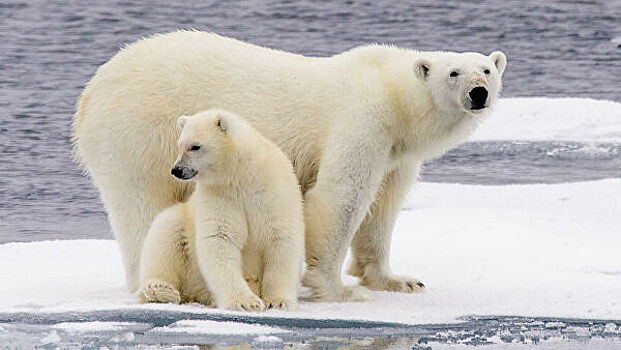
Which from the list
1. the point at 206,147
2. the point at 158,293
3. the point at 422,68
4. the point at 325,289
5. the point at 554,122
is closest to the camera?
the point at 206,147

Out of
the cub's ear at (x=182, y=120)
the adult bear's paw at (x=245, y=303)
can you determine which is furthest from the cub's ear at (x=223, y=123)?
the adult bear's paw at (x=245, y=303)

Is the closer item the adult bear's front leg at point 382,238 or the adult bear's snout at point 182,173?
the adult bear's snout at point 182,173

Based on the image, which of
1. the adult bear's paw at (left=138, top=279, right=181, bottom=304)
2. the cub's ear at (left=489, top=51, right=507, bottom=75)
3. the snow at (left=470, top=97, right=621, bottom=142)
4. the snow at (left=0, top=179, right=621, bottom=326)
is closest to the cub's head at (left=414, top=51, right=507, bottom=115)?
the cub's ear at (left=489, top=51, right=507, bottom=75)

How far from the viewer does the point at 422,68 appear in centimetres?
736

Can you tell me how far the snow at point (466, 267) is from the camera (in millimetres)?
7160

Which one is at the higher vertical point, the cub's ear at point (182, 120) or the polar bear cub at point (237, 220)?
the cub's ear at point (182, 120)

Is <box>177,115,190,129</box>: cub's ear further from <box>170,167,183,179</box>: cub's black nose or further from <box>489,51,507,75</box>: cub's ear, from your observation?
<box>489,51,507,75</box>: cub's ear

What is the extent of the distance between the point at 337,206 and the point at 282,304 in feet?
2.37

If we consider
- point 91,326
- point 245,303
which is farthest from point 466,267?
point 91,326

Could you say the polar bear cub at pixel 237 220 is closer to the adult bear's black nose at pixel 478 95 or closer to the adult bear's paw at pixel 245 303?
the adult bear's paw at pixel 245 303

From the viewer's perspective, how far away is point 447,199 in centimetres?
1162

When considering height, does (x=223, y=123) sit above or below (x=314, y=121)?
below

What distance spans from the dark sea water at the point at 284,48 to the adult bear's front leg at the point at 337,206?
3.64m

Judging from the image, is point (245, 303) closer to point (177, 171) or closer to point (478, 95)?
point (177, 171)
